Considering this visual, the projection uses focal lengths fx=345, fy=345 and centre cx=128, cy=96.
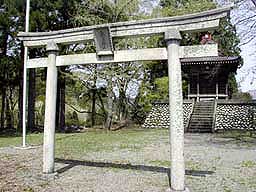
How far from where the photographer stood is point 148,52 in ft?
20.2

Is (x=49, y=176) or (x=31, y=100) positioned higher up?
(x=31, y=100)

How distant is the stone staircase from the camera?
19.5 metres

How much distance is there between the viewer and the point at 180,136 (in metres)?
5.75

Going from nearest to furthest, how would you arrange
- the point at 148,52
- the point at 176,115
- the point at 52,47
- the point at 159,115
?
1. the point at 176,115
2. the point at 148,52
3. the point at 52,47
4. the point at 159,115

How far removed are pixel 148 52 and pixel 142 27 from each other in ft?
1.64

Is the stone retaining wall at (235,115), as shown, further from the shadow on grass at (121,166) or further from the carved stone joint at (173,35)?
the carved stone joint at (173,35)

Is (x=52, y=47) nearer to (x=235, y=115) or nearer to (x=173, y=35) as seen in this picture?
(x=173, y=35)

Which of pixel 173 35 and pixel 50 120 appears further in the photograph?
pixel 50 120

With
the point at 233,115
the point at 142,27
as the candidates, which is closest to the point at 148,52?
the point at 142,27

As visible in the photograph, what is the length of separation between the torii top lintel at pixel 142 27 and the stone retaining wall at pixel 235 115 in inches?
599

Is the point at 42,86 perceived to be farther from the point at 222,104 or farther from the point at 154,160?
the point at 154,160

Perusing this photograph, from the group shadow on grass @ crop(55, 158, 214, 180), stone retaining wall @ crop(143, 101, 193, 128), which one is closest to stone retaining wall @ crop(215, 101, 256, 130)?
stone retaining wall @ crop(143, 101, 193, 128)

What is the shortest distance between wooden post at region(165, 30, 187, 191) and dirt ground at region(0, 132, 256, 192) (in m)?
0.36

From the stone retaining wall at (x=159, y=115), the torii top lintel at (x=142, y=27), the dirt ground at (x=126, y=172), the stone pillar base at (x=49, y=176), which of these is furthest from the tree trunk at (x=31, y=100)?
the stone pillar base at (x=49, y=176)
